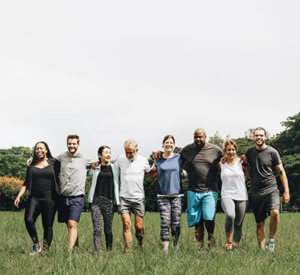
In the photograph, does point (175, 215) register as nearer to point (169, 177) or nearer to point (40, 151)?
point (169, 177)

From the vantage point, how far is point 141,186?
7105 millimetres

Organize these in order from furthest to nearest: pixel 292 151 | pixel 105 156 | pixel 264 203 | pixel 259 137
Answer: pixel 292 151
pixel 264 203
pixel 259 137
pixel 105 156

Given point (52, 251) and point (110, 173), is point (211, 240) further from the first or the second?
point (52, 251)

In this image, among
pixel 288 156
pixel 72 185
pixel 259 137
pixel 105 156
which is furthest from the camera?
pixel 288 156

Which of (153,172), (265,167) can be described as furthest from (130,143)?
(265,167)

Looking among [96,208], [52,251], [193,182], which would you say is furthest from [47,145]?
[193,182]

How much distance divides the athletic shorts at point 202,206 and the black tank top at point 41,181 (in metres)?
2.52

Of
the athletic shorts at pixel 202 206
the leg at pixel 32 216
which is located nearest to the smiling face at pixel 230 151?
the athletic shorts at pixel 202 206

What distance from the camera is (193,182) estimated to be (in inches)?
282

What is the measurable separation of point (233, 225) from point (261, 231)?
67 centimetres

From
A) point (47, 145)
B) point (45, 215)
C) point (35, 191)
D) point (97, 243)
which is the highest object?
point (47, 145)

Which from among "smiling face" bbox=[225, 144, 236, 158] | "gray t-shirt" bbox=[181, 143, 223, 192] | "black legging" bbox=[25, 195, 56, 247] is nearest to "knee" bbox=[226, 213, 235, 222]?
"gray t-shirt" bbox=[181, 143, 223, 192]

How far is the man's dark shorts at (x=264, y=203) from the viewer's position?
7.16m

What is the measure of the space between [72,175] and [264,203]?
3519mm
